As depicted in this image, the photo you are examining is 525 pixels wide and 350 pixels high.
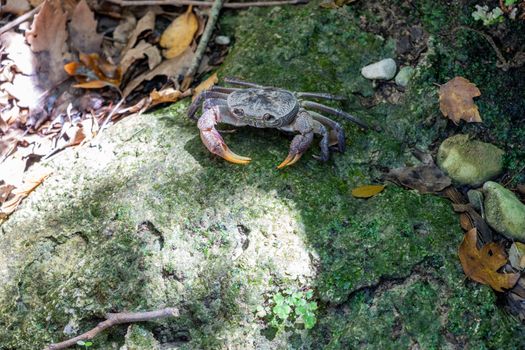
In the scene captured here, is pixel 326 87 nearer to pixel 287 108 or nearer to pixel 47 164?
pixel 287 108

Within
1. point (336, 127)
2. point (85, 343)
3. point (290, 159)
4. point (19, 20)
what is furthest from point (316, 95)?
point (19, 20)

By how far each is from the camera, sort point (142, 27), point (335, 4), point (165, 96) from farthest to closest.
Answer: point (142, 27) → point (335, 4) → point (165, 96)

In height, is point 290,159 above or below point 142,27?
below

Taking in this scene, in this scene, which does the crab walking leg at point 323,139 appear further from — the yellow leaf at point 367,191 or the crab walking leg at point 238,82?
the crab walking leg at point 238,82

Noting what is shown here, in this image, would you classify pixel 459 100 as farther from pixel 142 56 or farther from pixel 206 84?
pixel 142 56

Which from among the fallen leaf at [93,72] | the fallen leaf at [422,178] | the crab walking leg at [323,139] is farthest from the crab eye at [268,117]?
the fallen leaf at [93,72]

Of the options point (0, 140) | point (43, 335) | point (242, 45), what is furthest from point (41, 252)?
point (242, 45)
